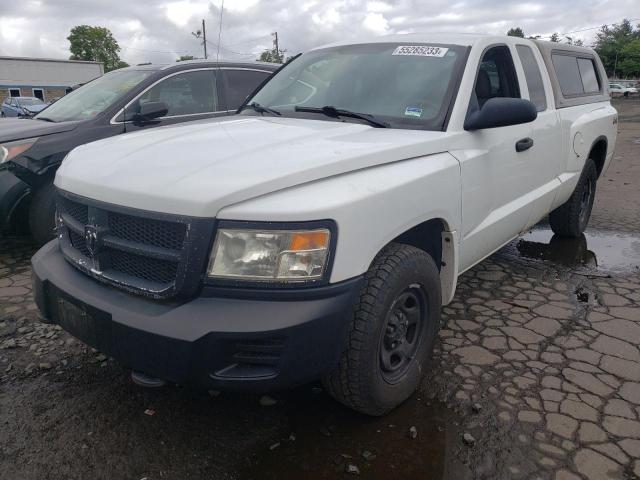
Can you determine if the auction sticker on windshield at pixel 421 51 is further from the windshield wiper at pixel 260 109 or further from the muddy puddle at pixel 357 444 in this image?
the muddy puddle at pixel 357 444

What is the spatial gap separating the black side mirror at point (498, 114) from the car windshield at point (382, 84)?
17 cm

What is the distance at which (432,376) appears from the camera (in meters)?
2.88

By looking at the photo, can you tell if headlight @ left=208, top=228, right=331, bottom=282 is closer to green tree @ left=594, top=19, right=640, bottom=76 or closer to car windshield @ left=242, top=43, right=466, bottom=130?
car windshield @ left=242, top=43, right=466, bottom=130

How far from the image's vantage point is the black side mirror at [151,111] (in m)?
4.76

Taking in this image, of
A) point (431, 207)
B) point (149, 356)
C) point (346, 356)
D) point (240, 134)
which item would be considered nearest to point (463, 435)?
point (346, 356)

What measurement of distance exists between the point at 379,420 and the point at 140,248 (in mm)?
1339

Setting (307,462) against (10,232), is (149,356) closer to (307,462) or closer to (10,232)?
(307,462)

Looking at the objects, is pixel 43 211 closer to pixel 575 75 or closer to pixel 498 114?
pixel 498 114

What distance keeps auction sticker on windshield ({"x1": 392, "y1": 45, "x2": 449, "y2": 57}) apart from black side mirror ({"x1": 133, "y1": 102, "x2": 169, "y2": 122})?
8.06 feet

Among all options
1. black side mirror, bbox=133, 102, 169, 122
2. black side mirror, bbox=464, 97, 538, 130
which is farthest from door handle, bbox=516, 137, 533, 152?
black side mirror, bbox=133, 102, 169, 122

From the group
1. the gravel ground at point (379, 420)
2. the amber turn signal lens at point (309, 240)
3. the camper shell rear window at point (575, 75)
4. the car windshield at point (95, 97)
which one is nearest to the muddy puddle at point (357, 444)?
the gravel ground at point (379, 420)

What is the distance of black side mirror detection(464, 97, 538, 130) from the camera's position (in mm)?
2842

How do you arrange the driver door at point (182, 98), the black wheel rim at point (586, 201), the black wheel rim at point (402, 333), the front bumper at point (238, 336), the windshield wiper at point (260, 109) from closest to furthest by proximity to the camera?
1. the front bumper at point (238, 336)
2. the black wheel rim at point (402, 333)
3. the windshield wiper at point (260, 109)
4. the driver door at point (182, 98)
5. the black wheel rim at point (586, 201)

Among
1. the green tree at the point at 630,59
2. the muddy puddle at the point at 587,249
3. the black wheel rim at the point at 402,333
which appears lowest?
the muddy puddle at the point at 587,249
